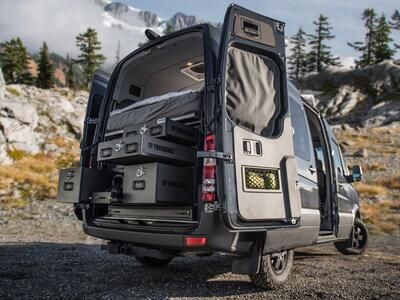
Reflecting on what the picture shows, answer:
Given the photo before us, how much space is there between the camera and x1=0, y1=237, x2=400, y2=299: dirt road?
13.6ft

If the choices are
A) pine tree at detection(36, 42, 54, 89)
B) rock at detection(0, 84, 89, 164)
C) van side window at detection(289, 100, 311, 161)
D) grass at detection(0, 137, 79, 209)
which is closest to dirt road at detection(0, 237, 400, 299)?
van side window at detection(289, 100, 311, 161)

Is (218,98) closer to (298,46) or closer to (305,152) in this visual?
(305,152)

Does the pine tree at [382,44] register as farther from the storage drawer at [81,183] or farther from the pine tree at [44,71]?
the storage drawer at [81,183]

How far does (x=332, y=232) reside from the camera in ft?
19.1

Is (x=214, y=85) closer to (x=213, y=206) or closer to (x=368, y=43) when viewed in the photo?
(x=213, y=206)

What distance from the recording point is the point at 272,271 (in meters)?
4.30

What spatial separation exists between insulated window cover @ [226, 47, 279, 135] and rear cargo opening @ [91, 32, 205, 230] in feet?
1.15

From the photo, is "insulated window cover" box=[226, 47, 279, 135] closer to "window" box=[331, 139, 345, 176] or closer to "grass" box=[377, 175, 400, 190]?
"window" box=[331, 139, 345, 176]

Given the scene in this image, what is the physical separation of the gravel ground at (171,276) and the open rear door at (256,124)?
1082 millimetres

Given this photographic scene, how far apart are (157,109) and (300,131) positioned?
1975 millimetres

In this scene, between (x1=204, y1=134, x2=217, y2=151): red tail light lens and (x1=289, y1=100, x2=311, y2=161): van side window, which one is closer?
(x1=204, y1=134, x2=217, y2=151): red tail light lens

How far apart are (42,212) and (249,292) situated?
1026 cm

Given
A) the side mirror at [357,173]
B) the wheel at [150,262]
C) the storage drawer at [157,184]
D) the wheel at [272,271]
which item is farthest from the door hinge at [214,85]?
the side mirror at [357,173]

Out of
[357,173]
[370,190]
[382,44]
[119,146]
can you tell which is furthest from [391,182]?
[382,44]
